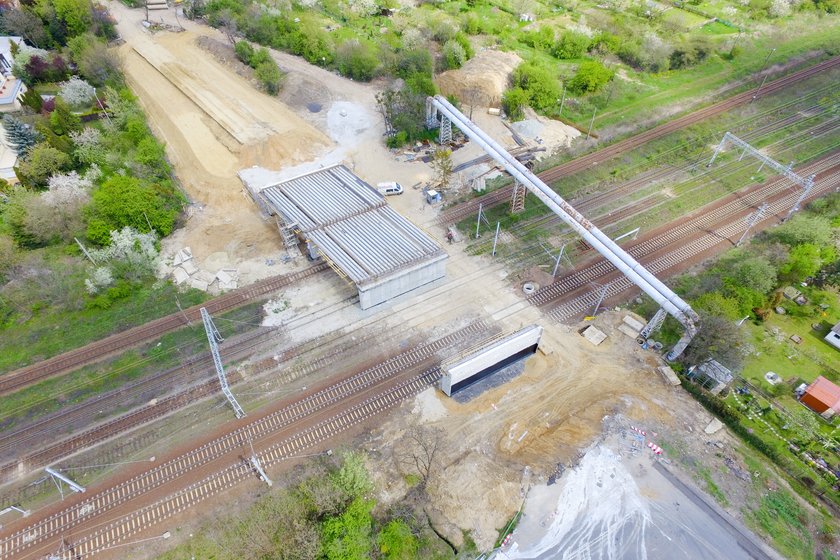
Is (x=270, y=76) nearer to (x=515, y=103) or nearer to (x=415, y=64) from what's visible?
(x=415, y=64)

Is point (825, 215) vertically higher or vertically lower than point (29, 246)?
higher

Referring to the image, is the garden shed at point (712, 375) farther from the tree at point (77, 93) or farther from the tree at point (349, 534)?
the tree at point (77, 93)

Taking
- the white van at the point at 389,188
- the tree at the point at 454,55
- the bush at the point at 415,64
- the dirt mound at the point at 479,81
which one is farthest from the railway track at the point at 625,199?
the tree at the point at 454,55

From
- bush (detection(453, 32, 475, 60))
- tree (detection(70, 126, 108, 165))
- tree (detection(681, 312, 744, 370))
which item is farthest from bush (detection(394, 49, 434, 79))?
tree (detection(681, 312, 744, 370))

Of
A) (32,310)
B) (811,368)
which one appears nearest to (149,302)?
(32,310)

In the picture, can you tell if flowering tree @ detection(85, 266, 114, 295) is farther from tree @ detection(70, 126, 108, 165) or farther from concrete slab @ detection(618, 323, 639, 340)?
concrete slab @ detection(618, 323, 639, 340)

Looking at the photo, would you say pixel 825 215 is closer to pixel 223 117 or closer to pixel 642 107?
pixel 642 107
